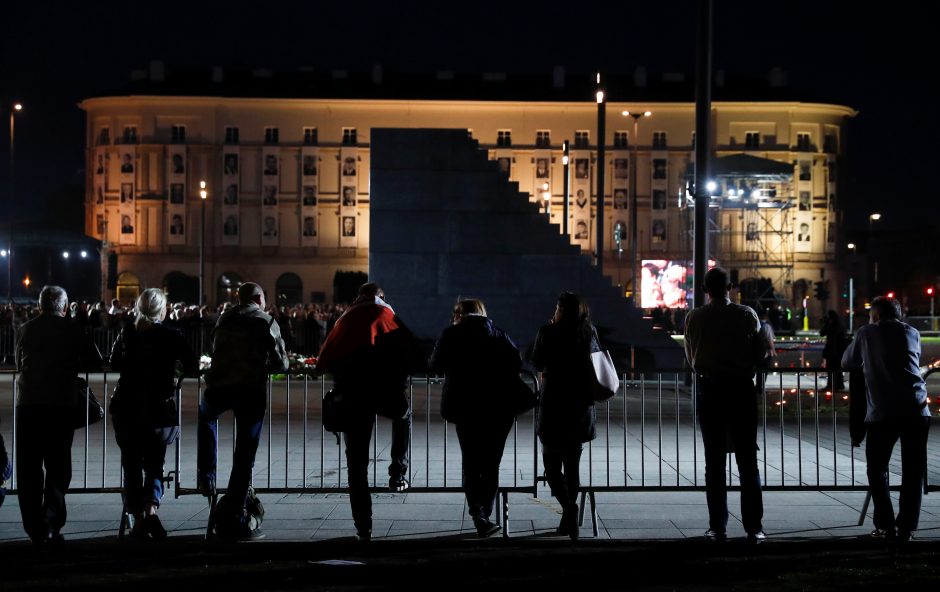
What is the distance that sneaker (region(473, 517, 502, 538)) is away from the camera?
27.7 ft

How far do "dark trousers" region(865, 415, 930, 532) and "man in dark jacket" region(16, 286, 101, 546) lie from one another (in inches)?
211

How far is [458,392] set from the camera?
8438 millimetres

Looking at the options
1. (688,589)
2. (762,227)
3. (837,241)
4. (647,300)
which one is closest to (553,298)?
(688,589)

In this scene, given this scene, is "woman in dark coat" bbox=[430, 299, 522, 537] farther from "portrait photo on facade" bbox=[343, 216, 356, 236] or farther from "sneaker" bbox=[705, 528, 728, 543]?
"portrait photo on facade" bbox=[343, 216, 356, 236]

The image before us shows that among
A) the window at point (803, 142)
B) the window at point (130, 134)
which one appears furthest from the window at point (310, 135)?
the window at point (803, 142)

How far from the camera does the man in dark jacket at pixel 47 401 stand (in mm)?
8164

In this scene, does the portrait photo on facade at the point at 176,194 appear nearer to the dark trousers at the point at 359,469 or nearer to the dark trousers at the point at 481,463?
the dark trousers at the point at 359,469

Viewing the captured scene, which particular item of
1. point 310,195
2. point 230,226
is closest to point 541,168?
point 310,195

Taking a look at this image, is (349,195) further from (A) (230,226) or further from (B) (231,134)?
(B) (231,134)

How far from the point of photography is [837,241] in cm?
9538

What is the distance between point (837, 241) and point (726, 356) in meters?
91.3

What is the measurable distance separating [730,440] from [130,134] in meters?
90.2

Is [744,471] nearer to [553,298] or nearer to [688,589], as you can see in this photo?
[688,589]

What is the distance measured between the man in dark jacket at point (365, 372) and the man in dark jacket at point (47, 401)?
1.67 metres
